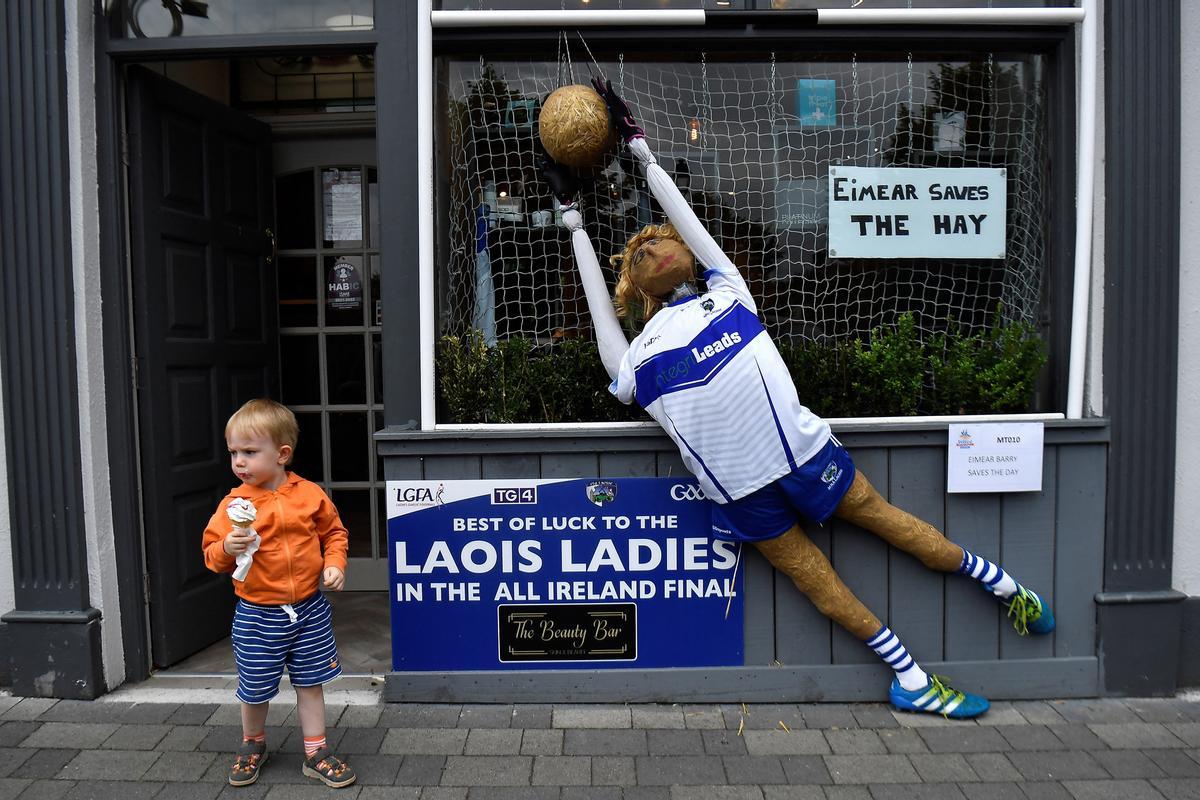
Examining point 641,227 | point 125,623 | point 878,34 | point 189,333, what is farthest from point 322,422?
point 878,34

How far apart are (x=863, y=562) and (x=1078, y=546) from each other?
2.87 feet

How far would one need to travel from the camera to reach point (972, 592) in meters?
3.32

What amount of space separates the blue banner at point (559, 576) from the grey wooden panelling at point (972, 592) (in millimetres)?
855

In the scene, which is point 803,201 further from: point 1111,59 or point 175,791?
point 175,791

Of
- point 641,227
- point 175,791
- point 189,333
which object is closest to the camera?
point 175,791

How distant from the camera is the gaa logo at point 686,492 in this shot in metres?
3.29

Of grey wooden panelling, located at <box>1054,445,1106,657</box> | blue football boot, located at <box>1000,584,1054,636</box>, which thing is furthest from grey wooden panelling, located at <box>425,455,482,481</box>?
grey wooden panelling, located at <box>1054,445,1106,657</box>

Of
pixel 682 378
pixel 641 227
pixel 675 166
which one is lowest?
pixel 682 378

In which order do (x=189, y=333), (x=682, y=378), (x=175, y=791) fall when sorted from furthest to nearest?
(x=189, y=333), (x=682, y=378), (x=175, y=791)

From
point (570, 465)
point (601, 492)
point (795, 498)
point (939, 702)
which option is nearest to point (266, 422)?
point (570, 465)

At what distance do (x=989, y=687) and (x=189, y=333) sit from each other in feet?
12.6

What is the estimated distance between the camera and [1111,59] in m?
3.29

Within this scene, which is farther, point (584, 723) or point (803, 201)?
point (803, 201)

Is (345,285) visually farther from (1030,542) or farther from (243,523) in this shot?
(1030,542)
